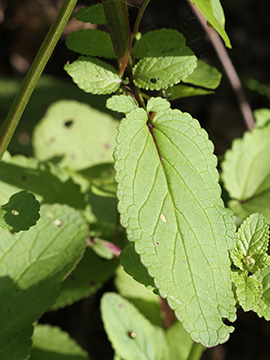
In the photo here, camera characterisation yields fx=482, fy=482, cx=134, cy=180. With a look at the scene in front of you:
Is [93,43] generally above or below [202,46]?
above

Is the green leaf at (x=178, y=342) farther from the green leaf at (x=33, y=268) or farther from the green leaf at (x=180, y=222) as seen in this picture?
the green leaf at (x=180, y=222)

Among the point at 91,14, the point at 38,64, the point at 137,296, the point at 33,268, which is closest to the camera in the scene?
the point at 38,64

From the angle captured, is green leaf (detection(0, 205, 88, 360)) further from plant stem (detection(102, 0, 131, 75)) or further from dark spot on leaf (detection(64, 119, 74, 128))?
dark spot on leaf (detection(64, 119, 74, 128))

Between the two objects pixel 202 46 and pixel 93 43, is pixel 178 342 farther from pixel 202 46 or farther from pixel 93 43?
pixel 202 46

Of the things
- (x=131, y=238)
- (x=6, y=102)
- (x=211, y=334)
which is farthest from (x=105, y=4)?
(x=6, y=102)

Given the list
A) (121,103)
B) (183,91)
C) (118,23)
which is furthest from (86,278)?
(118,23)

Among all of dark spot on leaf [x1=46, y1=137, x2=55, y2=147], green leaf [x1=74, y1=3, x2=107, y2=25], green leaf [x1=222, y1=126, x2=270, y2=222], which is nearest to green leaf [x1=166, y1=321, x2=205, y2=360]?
green leaf [x1=222, y1=126, x2=270, y2=222]

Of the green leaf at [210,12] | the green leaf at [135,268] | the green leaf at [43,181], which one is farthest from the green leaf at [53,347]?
the green leaf at [210,12]
